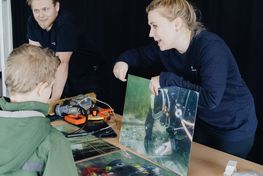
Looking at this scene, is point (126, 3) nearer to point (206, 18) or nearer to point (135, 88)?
point (206, 18)

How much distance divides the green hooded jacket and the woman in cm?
49

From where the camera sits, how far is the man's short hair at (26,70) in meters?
1.26

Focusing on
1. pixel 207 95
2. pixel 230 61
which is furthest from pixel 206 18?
pixel 207 95

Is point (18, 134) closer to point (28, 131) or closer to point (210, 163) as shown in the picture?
point (28, 131)

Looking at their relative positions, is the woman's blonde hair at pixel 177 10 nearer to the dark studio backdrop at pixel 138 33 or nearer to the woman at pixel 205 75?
the woman at pixel 205 75

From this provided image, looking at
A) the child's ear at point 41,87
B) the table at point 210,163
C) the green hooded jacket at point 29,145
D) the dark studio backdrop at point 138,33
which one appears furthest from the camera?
the dark studio backdrop at point 138,33

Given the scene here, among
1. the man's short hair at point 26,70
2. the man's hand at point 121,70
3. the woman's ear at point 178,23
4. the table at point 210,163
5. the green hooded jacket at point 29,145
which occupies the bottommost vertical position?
the table at point 210,163

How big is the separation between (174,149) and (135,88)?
0.34m

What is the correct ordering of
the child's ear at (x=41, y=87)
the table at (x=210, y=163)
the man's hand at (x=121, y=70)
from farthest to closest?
the man's hand at (x=121, y=70)
the table at (x=210, y=163)
the child's ear at (x=41, y=87)

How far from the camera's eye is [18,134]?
1.19 m

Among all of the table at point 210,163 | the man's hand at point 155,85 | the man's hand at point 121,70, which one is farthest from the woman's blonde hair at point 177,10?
the table at point 210,163

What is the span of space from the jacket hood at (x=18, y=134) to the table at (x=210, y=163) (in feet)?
1.83

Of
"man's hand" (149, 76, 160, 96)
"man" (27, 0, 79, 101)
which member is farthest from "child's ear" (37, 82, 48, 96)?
"man" (27, 0, 79, 101)

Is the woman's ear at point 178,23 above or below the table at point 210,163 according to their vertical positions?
above
